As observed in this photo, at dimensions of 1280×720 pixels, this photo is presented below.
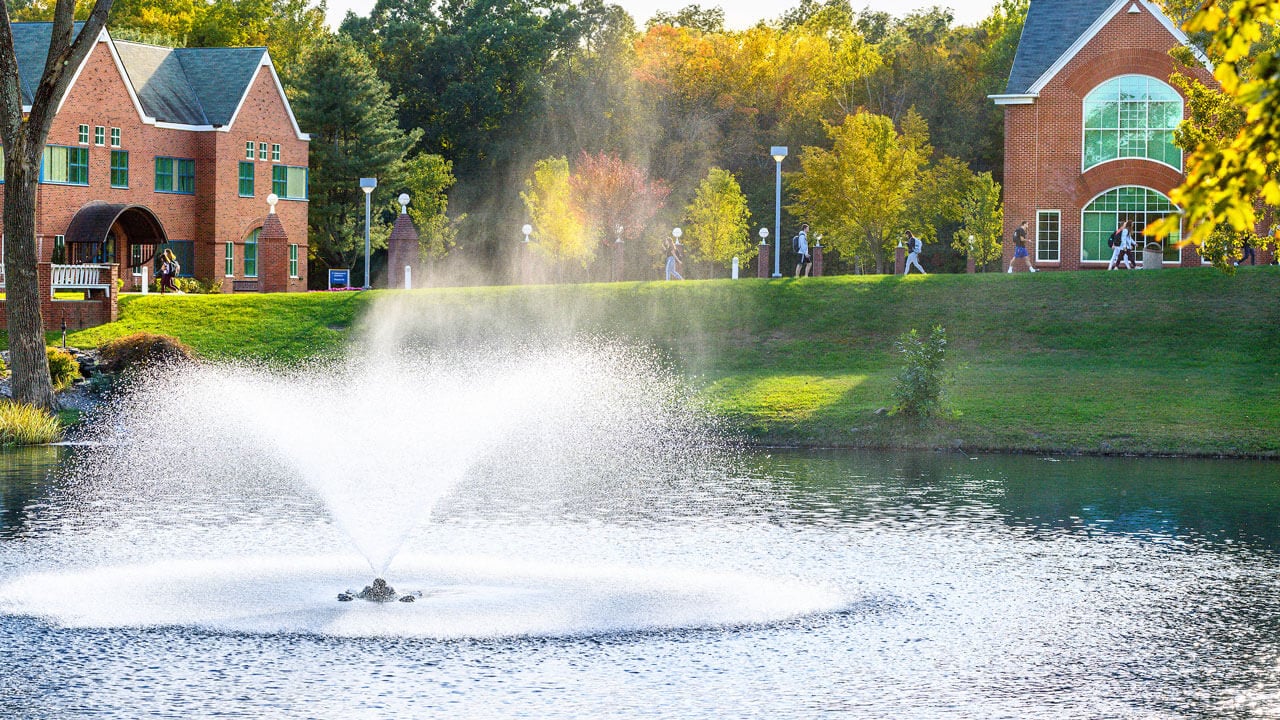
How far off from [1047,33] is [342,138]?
34018 millimetres

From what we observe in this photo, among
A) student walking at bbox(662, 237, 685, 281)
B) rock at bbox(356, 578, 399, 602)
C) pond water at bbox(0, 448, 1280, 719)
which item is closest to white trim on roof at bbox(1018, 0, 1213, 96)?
student walking at bbox(662, 237, 685, 281)

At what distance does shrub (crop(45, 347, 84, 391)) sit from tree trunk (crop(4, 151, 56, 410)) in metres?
2.96

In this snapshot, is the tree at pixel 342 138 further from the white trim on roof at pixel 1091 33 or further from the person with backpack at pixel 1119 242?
the person with backpack at pixel 1119 242

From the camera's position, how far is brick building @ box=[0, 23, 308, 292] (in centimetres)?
5891

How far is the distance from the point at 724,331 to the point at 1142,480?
63.5ft

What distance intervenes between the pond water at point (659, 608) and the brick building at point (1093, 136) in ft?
109

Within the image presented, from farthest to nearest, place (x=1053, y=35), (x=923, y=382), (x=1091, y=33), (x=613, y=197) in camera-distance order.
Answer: (x=613, y=197), (x=1053, y=35), (x=1091, y=33), (x=923, y=382)

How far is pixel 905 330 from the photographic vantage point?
140 feet

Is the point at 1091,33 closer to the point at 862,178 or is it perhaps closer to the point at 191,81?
the point at 862,178

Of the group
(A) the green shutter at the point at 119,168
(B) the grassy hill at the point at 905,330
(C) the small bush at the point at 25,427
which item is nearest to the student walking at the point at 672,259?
(B) the grassy hill at the point at 905,330

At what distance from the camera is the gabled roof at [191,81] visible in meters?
64.4

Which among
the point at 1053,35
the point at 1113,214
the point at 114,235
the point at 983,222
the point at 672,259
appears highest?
the point at 1053,35

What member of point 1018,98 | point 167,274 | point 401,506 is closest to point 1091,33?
point 1018,98

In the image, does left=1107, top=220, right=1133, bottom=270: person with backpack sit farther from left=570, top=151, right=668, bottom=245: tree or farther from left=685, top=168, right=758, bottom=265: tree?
left=570, top=151, right=668, bottom=245: tree
